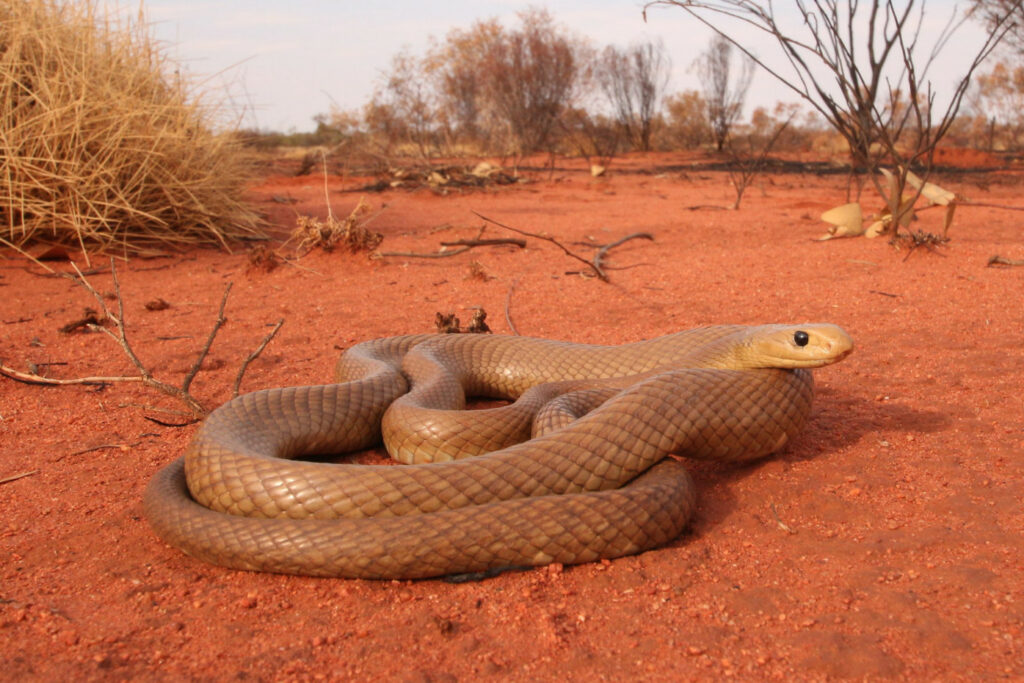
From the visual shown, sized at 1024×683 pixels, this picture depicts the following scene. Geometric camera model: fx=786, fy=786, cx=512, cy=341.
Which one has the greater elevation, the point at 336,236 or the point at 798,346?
the point at 336,236

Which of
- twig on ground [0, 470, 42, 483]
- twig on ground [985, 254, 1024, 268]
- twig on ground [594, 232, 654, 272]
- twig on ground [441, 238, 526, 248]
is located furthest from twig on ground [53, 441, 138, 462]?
twig on ground [985, 254, 1024, 268]

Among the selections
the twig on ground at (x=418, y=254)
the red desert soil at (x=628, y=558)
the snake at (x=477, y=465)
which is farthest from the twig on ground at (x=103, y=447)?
the twig on ground at (x=418, y=254)

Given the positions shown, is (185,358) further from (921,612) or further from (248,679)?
(921,612)

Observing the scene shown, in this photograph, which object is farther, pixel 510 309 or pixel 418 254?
pixel 418 254

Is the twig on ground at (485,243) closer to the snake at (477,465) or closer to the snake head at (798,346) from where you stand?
the snake at (477,465)

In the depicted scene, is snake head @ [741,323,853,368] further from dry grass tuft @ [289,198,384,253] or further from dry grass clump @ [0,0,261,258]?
dry grass clump @ [0,0,261,258]

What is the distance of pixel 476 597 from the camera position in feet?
8.21

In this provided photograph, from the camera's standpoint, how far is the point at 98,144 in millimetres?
7883

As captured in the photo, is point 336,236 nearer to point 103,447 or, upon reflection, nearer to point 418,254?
point 418,254

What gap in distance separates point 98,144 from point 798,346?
7.28m

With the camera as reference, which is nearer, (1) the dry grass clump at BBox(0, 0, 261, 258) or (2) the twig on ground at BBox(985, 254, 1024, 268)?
(2) the twig on ground at BBox(985, 254, 1024, 268)

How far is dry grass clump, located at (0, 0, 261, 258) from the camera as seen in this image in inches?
294

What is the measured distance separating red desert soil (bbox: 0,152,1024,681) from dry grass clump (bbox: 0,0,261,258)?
1134 millimetres

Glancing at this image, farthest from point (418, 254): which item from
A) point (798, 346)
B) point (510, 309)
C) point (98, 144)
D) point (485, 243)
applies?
point (798, 346)
